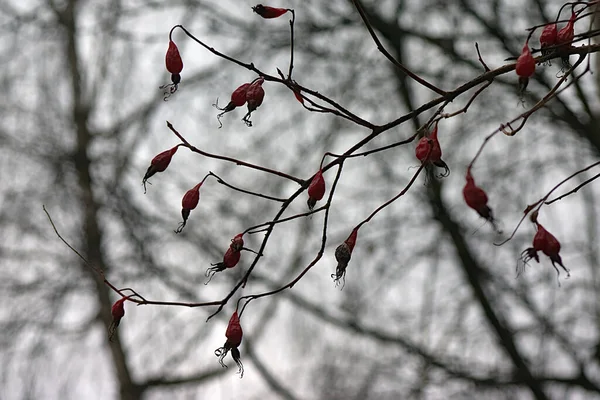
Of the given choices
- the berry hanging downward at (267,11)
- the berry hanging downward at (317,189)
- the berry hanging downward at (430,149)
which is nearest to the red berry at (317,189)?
the berry hanging downward at (317,189)

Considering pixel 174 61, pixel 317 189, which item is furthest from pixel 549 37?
pixel 174 61

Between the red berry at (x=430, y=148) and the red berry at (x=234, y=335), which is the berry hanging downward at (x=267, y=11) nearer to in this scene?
the red berry at (x=430, y=148)

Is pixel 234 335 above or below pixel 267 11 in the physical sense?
below

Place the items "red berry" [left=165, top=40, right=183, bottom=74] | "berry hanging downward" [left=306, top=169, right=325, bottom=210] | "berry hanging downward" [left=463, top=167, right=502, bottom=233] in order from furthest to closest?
"red berry" [left=165, top=40, right=183, bottom=74] → "berry hanging downward" [left=306, top=169, right=325, bottom=210] → "berry hanging downward" [left=463, top=167, right=502, bottom=233]

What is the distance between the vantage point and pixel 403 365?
16.0 feet

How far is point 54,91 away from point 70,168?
2.14 ft

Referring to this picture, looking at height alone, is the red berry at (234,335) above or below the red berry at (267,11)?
below

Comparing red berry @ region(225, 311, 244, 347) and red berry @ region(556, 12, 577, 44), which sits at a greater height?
red berry @ region(556, 12, 577, 44)

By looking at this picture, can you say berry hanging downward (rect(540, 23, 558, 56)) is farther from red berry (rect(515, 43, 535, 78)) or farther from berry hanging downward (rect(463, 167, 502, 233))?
berry hanging downward (rect(463, 167, 502, 233))

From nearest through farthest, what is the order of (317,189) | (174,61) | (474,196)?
(474,196) < (317,189) < (174,61)

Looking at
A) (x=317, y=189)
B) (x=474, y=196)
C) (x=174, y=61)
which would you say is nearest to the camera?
(x=474, y=196)

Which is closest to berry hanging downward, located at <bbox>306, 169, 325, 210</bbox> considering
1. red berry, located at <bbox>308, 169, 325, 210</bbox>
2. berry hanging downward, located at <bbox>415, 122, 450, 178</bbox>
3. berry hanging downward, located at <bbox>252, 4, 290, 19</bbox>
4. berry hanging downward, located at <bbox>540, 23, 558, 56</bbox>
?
red berry, located at <bbox>308, 169, 325, 210</bbox>

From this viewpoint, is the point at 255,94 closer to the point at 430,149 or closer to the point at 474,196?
the point at 430,149

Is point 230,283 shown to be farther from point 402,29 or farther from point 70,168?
point 402,29
